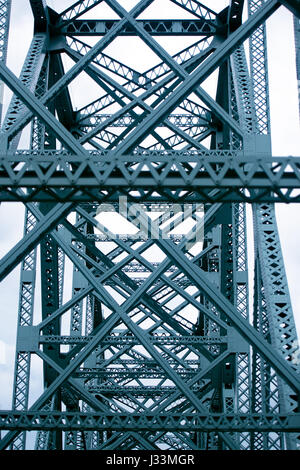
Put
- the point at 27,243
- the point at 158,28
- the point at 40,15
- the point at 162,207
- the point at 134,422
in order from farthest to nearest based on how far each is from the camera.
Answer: the point at 162,207
the point at 158,28
the point at 40,15
the point at 134,422
the point at 27,243

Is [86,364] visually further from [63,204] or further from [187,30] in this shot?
[63,204]

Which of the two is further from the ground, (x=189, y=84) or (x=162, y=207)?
(x=162, y=207)

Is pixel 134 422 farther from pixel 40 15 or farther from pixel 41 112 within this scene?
pixel 40 15

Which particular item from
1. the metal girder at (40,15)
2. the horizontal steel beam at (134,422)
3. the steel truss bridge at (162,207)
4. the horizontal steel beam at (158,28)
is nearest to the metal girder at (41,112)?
the steel truss bridge at (162,207)

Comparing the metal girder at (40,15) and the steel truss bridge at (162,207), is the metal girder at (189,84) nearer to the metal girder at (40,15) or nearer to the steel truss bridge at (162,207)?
the steel truss bridge at (162,207)

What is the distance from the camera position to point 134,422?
12.5 m

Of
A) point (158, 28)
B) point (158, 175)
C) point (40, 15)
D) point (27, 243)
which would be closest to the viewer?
point (158, 175)

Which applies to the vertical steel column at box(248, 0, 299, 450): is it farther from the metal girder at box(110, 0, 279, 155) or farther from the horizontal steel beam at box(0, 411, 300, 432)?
the metal girder at box(110, 0, 279, 155)

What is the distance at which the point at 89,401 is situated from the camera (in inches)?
637

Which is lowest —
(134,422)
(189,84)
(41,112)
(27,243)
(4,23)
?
(134,422)

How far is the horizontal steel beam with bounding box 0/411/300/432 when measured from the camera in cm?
1188

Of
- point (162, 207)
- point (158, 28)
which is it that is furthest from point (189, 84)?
point (162, 207)

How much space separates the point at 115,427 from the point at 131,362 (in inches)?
453
